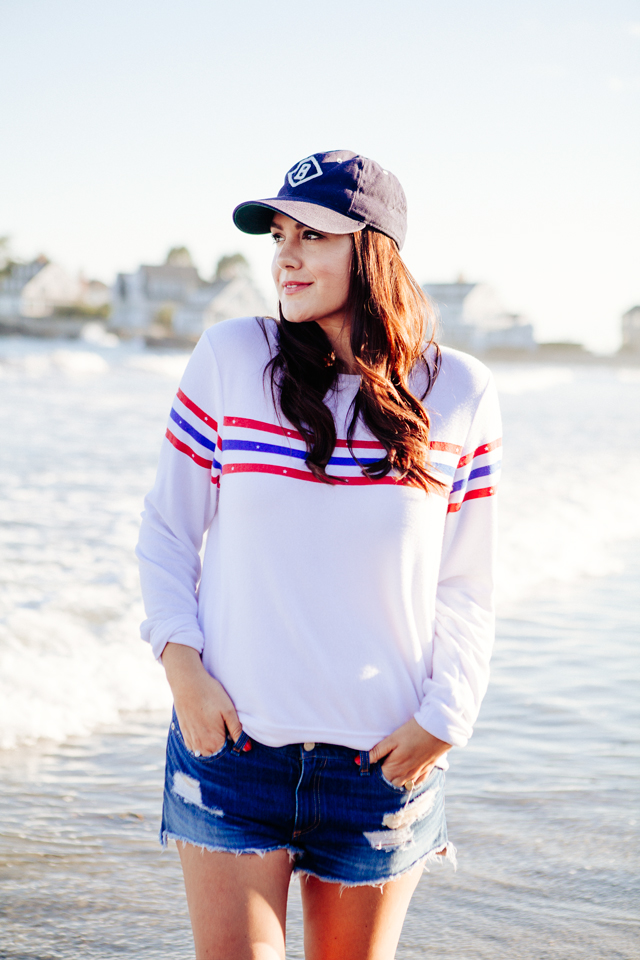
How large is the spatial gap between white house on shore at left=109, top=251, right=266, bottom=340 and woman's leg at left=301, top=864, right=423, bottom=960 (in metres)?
75.5

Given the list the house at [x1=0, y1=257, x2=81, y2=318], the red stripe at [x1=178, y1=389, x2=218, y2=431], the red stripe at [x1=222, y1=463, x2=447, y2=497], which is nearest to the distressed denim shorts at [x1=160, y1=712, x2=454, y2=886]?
the red stripe at [x1=222, y1=463, x2=447, y2=497]

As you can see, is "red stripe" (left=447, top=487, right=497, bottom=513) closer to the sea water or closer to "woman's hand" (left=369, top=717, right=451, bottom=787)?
"woman's hand" (left=369, top=717, right=451, bottom=787)

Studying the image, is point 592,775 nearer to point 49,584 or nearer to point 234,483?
point 234,483

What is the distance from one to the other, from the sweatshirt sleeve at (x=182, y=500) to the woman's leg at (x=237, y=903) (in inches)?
16.3

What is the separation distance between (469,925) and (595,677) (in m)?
2.55

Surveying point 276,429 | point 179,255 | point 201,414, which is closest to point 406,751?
point 276,429

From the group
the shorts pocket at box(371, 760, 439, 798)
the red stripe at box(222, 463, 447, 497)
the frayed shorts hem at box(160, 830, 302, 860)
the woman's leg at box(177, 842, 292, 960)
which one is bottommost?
the woman's leg at box(177, 842, 292, 960)

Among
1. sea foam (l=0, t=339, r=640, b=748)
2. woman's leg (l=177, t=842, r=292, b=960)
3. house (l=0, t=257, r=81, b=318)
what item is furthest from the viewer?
house (l=0, t=257, r=81, b=318)

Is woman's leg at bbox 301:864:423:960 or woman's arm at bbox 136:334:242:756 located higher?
woman's arm at bbox 136:334:242:756

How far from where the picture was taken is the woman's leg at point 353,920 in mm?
1717

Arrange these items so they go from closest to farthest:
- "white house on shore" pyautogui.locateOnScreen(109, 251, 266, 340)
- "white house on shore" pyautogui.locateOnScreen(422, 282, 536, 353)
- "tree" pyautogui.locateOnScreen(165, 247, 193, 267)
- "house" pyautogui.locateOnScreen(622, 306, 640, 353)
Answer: "white house on shore" pyautogui.locateOnScreen(422, 282, 536, 353), "house" pyautogui.locateOnScreen(622, 306, 640, 353), "white house on shore" pyautogui.locateOnScreen(109, 251, 266, 340), "tree" pyautogui.locateOnScreen(165, 247, 193, 267)

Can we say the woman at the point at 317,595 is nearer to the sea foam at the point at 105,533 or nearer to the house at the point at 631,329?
the sea foam at the point at 105,533

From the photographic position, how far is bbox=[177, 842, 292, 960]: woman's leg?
1.60m

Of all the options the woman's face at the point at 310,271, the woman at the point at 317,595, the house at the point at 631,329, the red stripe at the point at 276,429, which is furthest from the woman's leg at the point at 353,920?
the house at the point at 631,329
